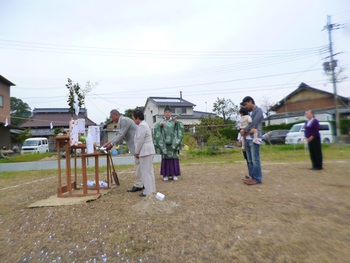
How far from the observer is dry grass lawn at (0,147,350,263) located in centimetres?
221

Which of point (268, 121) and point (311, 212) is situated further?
point (268, 121)

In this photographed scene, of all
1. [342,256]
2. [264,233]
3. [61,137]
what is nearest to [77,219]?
[61,137]

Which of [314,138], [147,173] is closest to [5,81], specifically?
[147,173]

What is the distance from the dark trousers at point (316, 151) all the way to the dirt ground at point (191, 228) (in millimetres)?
1938

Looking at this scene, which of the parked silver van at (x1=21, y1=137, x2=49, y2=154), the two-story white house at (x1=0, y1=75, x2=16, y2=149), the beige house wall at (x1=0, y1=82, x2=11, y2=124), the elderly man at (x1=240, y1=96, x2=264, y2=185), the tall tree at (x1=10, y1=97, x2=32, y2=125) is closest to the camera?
the elderly man at (x1=240, y1=96, x2=264, y2=185)

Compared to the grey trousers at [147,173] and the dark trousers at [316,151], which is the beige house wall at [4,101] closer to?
the grey trousers at [147,173]

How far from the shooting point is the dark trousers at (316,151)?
614 centimetres

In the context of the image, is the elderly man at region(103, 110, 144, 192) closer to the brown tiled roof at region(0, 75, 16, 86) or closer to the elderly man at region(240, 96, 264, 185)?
the elderly man at region(240, 96, 264, 185)

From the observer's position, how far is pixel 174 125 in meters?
5.59

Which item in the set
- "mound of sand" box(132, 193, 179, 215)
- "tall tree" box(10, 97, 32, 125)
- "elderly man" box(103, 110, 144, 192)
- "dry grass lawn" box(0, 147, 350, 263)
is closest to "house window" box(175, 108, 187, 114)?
"elderly man" box(103, 110, 144, 192)

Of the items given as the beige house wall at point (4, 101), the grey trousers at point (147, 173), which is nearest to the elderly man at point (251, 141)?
the grey trousers at point (147, 173)

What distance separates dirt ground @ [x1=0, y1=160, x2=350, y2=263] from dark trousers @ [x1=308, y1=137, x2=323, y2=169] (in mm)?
1938

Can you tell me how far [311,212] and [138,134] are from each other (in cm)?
257

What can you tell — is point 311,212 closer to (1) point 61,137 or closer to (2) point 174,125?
(2) point 174,125
